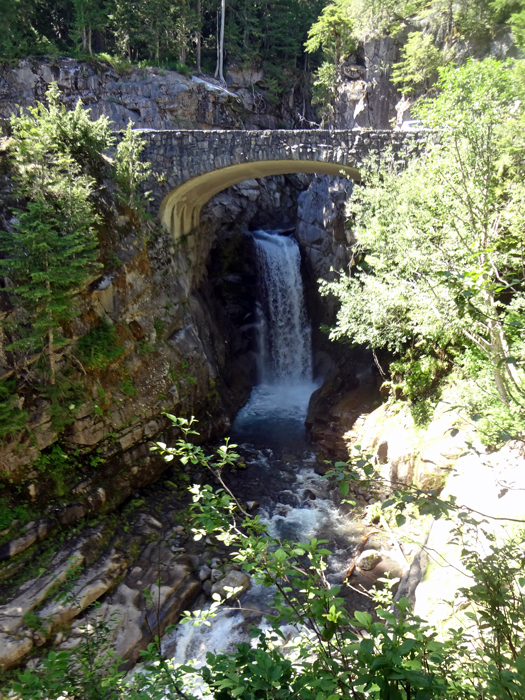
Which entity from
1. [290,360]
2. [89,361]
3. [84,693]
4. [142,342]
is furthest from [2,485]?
[290,360]

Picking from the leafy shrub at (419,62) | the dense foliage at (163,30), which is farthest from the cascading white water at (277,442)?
the dense foliage at (163,30)

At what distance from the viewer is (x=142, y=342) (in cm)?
1128

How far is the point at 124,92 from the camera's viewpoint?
22297 mm

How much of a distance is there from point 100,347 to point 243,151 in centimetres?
749

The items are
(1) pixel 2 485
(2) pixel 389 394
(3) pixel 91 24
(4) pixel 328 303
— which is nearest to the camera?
(1) pixel 2 485


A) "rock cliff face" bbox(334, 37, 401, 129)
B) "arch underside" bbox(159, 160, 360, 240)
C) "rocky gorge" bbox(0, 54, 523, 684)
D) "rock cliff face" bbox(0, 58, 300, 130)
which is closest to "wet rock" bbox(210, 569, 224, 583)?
"rocky gorge" bbox(0, 54, 523, 684)

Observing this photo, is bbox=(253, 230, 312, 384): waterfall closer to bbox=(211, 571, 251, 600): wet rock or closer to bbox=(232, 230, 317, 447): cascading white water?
bbox=(232, 230, 317, 447): cascading white water

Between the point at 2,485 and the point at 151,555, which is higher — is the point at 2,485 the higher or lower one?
the higher one

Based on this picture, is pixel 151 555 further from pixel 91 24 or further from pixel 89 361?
pixel 91 24

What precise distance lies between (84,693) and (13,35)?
28970 mm

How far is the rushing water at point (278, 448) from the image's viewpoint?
7.84m

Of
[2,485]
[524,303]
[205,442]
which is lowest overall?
[205,442]

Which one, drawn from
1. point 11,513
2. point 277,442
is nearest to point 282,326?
point 277,442

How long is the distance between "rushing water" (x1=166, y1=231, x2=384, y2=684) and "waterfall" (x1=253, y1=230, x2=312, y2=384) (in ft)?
0.16
